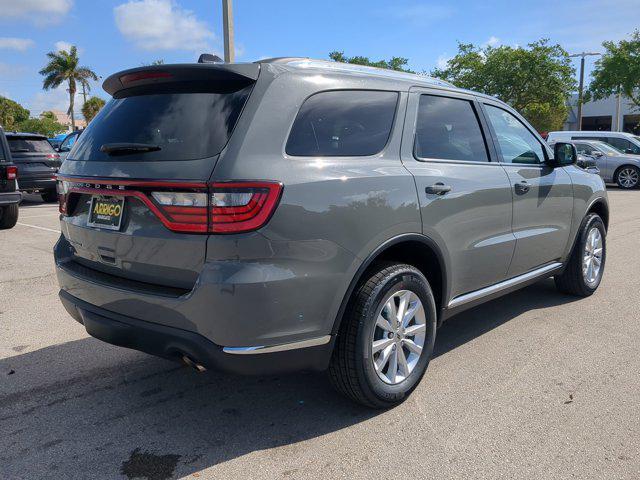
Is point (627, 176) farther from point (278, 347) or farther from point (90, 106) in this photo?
point (90, 106)

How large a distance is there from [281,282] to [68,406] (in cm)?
164

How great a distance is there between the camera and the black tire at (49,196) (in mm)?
14184

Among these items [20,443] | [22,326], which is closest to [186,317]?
[20,443]

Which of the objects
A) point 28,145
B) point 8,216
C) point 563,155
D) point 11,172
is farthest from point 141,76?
→ point 28,145

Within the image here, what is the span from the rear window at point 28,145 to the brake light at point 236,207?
11998 millimetres

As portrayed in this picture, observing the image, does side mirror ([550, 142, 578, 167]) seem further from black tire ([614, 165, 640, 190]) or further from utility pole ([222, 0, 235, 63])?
black tire ([614, 165, 640, 190])

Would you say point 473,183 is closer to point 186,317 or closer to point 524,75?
point 186,317

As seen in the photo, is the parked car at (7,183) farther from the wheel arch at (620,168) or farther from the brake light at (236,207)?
the wheel arch at (620,168)

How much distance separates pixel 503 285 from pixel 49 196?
44.2ft

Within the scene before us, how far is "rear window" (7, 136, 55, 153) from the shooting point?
41.0ft

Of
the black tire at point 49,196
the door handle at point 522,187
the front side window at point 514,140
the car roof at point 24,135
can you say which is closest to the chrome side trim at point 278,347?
the door handle at point 522,187

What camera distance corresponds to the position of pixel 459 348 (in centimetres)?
396

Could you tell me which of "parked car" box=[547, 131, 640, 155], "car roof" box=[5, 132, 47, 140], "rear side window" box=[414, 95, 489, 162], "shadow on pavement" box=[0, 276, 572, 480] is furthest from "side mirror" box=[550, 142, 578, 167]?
"parked car" box=[547, 131, 640, 155]

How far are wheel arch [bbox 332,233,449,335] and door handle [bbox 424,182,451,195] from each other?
27 centimetres
